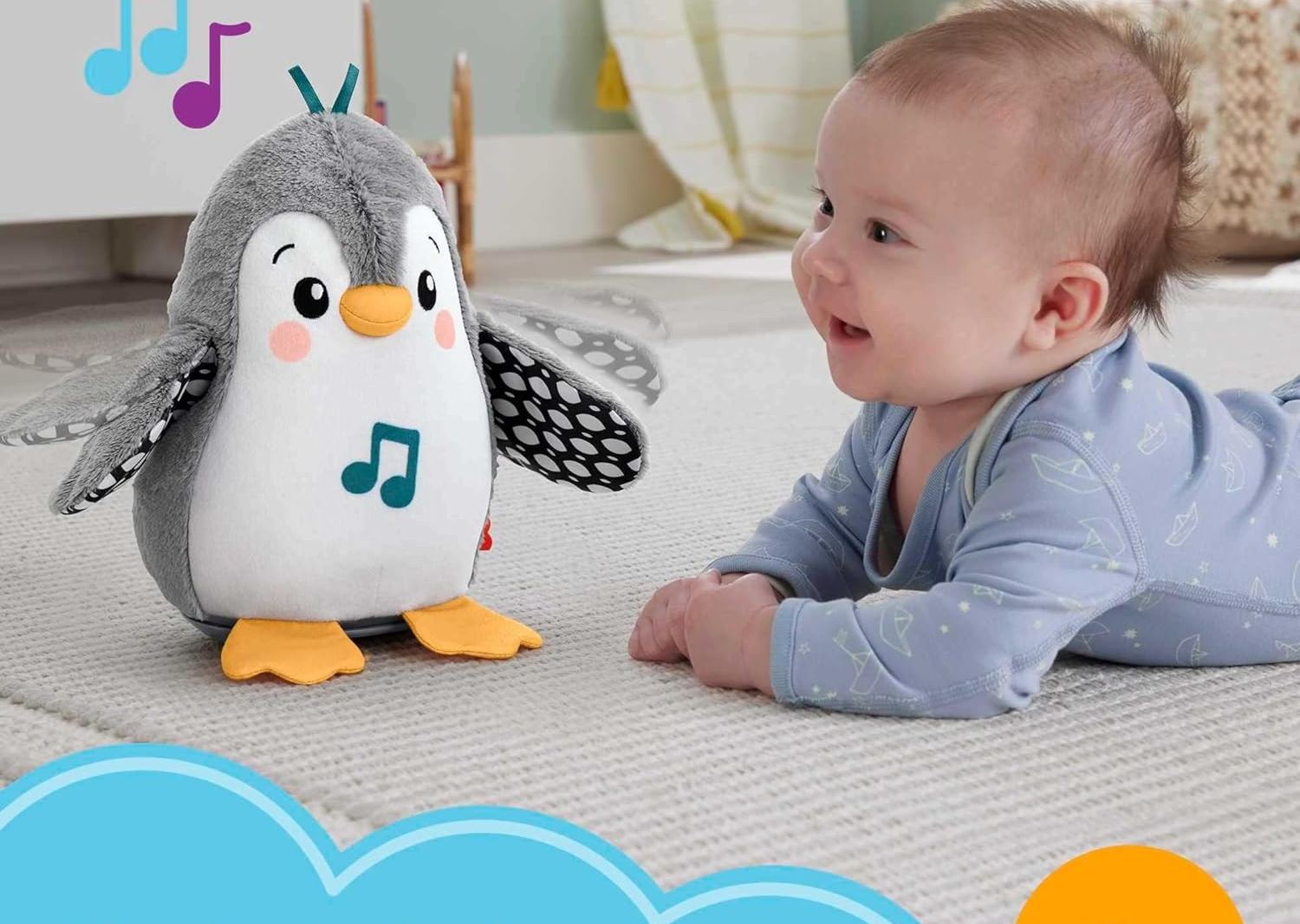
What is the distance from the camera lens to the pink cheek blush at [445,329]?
0.76m

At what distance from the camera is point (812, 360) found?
169 cm

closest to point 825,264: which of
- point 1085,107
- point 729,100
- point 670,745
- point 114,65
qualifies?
point 1085,107

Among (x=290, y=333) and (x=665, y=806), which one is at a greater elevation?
(x=290, y=333)

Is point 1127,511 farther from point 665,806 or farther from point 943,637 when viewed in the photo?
point 665,806

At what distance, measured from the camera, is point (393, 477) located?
2.44 feet

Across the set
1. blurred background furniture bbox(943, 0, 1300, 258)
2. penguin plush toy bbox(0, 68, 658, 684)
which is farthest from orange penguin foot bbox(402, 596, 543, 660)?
blurred background furniture bbox(943, 0, 1300, 258)

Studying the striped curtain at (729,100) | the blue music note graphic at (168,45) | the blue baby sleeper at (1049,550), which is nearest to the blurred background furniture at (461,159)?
the blue music note graphic at (168,45)

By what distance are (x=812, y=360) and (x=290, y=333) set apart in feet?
3.30

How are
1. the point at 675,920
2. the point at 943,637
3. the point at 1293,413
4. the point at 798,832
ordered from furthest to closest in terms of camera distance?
the point at 1293,413
the point at 943,637
the point at 798,832
the point at 675,920

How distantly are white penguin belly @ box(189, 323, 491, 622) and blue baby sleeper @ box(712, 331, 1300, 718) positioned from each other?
171 mm

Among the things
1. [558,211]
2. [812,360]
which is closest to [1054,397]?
[812,360]

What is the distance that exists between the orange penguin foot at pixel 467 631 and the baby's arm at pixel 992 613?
0.14 m

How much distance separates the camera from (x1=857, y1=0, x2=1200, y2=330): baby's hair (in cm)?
74

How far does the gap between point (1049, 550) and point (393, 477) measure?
289mm
